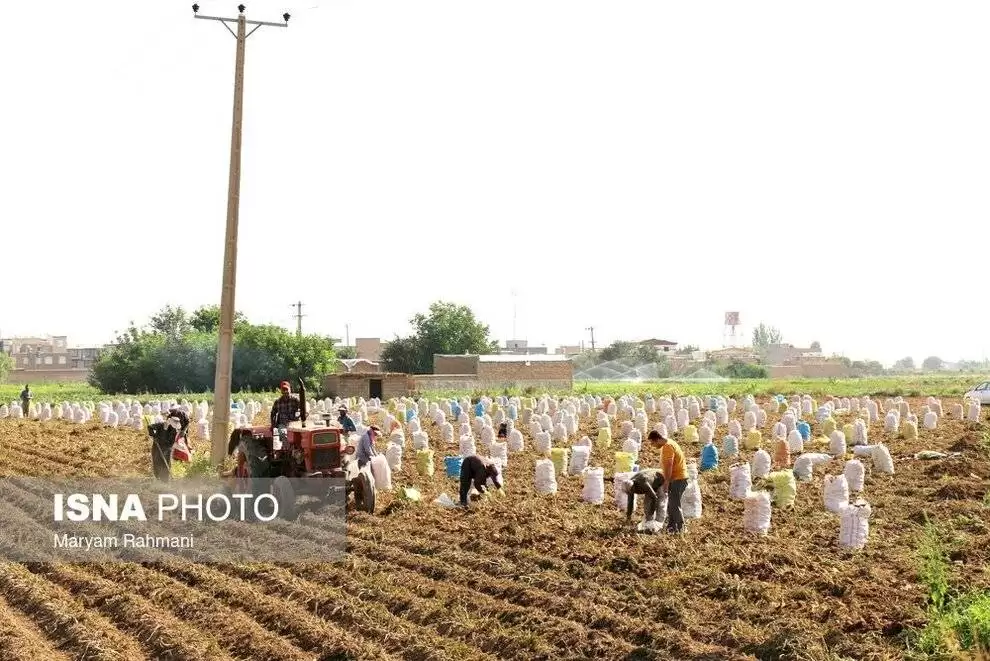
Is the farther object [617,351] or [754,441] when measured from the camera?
[617,351]

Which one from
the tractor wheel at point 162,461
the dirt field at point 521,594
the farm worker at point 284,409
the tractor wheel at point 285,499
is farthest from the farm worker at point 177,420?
the dirt field at point 521,594

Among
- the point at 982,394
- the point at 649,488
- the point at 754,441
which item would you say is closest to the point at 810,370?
the point at 982,394

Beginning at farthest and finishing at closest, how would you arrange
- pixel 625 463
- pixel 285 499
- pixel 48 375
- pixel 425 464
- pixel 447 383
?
pixel 48 375, pixel 447 383, pixel 425 464, pixel 625 463, pixel 285 499

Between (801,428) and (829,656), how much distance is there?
1469 centimetres

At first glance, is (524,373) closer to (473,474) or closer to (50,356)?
(473,474)

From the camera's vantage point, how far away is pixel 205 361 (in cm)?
5684

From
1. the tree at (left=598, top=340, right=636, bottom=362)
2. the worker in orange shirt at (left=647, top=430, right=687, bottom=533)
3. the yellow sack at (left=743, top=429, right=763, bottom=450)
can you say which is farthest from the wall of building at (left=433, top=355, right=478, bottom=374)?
the worker in orange shirt at (left=647, top=430, right=687, bottom=533)

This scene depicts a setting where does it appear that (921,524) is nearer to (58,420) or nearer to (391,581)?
(391,581)

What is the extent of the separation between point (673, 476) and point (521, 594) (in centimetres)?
298

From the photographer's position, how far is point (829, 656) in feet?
24.6

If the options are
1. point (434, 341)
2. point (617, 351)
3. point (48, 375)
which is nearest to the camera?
point (434, 341)

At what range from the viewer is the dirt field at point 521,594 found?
7930 millimetres

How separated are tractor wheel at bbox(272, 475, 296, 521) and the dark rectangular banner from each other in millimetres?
12

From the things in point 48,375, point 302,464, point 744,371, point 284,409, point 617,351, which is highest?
point 617,351
